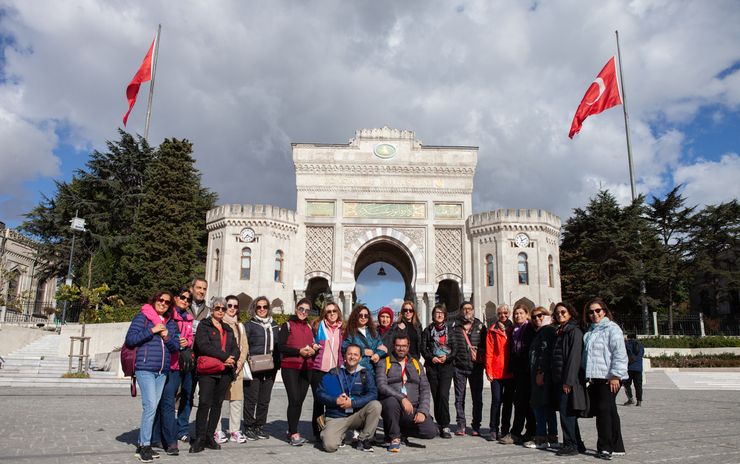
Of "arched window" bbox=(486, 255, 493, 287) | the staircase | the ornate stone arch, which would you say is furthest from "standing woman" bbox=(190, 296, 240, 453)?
"arched window" bbox=(486, 255, 493, 287)

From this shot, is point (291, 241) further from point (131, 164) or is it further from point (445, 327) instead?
point (445, 327)

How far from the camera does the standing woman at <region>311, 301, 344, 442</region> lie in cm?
638

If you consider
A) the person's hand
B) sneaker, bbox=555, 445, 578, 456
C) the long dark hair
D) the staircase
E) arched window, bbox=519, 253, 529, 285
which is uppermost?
arched window, bbox=519, 253, 529, 285

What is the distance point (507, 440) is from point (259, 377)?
3.33 meters

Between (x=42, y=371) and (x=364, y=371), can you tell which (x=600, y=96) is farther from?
(x=42, y=371)

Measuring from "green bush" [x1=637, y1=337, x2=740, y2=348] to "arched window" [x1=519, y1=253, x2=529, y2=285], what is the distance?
5.79m

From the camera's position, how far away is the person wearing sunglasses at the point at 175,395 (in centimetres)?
549

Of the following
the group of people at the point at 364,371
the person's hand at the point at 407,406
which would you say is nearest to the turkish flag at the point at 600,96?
the group of people at the point at 364,371

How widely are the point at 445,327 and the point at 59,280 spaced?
106 ft

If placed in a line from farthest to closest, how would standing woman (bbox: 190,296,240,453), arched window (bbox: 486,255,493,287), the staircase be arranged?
arched window (bbox: 486,255,493,287), the staircase, standing woman (bbox: 190,296,240,453)

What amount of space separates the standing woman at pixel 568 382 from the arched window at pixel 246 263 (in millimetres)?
Result: 21024

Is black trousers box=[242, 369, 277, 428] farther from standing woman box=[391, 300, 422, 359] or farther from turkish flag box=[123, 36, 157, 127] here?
turkish flag box=[123, 36, 157, 127]

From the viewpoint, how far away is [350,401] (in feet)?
19.4

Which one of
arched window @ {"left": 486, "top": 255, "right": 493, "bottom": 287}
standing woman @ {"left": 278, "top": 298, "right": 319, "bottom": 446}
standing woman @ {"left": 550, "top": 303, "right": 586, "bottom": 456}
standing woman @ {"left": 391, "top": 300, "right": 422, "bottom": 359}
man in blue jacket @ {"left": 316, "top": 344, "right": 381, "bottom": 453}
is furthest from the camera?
arched window @ {"left": 486, "top": 255, "right": 493, "bottom": 287}
